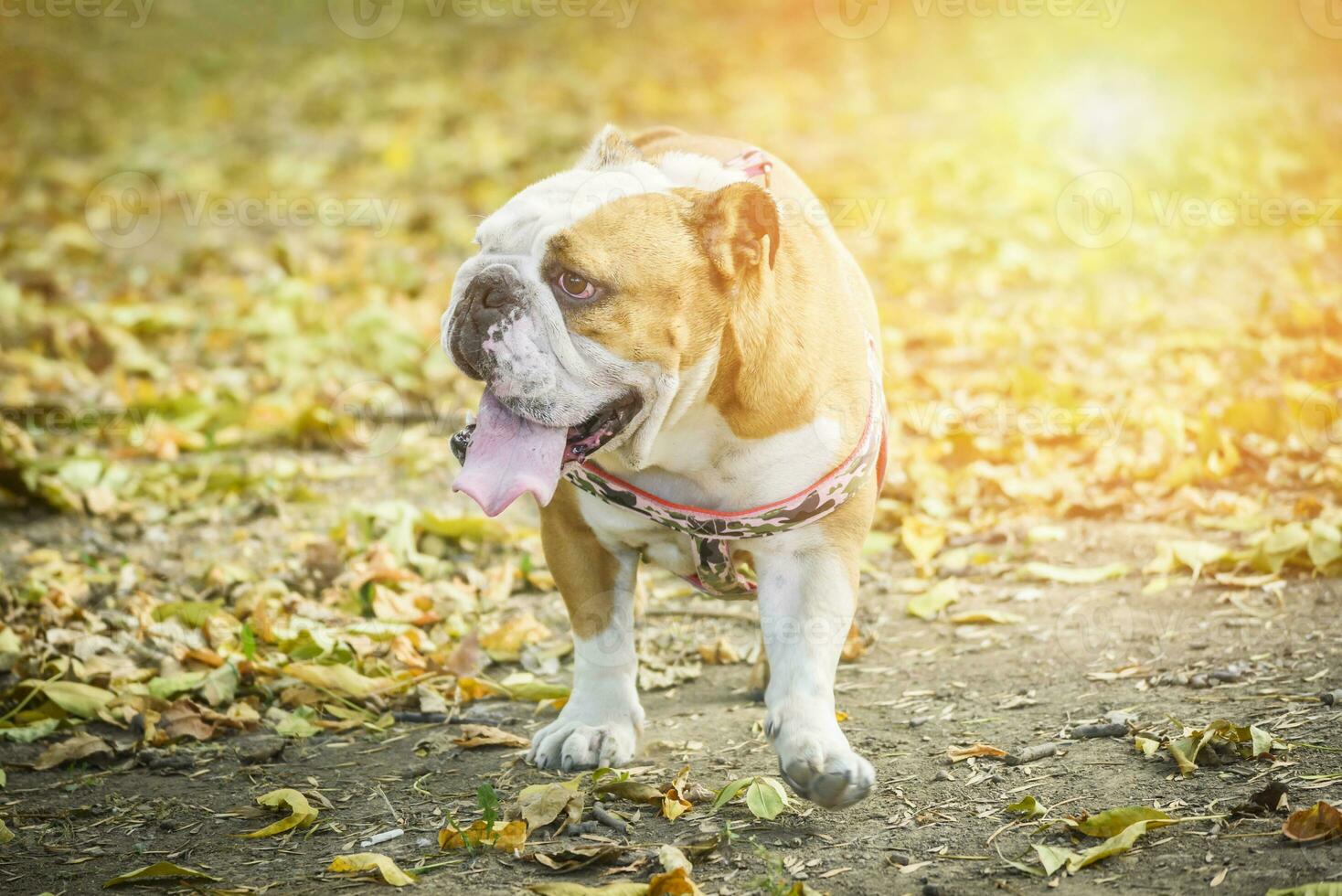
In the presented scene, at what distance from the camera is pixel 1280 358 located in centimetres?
586

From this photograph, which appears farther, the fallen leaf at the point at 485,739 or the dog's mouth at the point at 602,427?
the fallen leaf at the point at 485,739

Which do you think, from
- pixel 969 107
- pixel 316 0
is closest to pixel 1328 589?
pixel 969 107

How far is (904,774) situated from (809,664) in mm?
355

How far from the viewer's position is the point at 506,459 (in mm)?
2830

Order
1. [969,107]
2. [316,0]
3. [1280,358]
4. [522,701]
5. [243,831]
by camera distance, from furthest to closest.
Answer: [316,0] < [969,107] < [1280,358] < [522,701] < [243,831]

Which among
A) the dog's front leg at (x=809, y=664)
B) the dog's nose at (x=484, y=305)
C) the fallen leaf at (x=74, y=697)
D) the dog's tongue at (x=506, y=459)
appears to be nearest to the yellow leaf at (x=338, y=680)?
the fallen leaf at (x=74, y=697)

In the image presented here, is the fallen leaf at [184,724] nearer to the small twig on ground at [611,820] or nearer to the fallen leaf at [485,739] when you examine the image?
the fallen leaf at [485,739]

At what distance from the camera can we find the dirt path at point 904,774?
258cm

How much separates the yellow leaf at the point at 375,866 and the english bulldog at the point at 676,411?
2.16 feet

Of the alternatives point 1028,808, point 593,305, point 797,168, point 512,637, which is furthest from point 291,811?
point 797,168

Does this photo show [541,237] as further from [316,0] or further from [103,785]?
[316,0]

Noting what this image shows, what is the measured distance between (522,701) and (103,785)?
3.67ft

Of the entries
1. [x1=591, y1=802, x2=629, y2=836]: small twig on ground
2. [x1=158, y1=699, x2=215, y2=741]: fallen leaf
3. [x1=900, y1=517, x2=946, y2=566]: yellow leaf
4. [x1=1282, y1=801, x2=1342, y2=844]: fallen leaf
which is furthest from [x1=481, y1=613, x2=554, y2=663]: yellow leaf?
[x1=1282, y1=801, x2=1342, y2=844]: fallen leaf

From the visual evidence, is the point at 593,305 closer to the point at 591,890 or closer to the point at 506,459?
the point at 506,459
